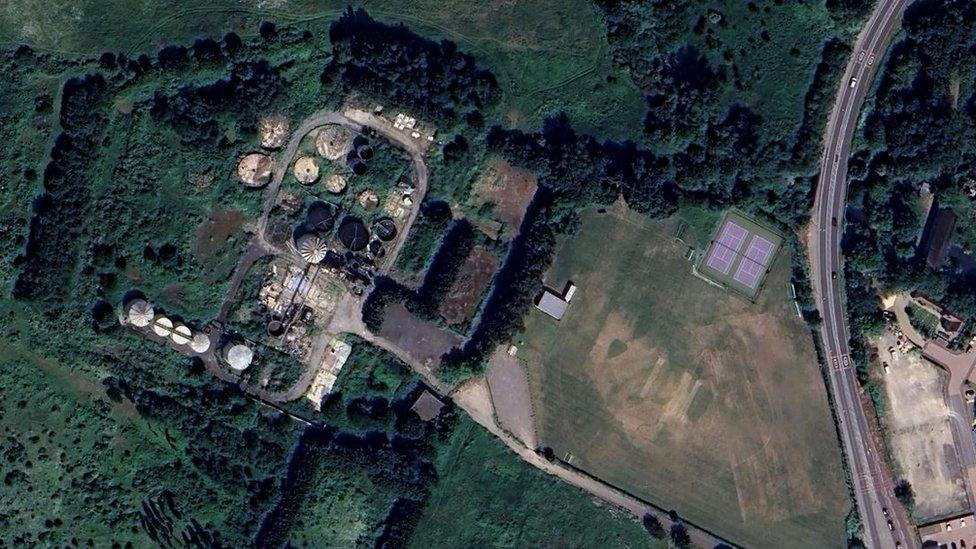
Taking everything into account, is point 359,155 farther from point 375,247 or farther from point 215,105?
point 215,105

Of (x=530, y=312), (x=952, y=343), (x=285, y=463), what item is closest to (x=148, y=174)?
(x=285, y=463)

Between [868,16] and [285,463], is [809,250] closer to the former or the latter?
[868,16]

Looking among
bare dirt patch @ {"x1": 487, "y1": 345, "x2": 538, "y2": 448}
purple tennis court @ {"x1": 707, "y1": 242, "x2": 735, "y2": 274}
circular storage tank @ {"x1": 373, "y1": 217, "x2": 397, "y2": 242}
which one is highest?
purple tennis court @ {"x1": 707, "y1": 242, "x2": 735, "y2": 274}

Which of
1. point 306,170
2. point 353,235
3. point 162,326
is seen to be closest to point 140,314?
point 162,326

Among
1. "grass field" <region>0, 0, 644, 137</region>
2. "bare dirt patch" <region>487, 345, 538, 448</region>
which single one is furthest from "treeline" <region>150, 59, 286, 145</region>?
"bare dirt patch" <region>487, 345, 538, 448</region>

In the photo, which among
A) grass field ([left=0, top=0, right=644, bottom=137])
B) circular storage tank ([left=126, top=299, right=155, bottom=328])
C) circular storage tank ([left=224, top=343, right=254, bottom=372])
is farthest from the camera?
Result: grass field ([left=0, top=0, right=644, bottom=137])

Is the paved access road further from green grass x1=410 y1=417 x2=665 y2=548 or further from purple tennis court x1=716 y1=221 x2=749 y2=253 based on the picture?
green grass x1=410 y1=417 x2=665 y2=548

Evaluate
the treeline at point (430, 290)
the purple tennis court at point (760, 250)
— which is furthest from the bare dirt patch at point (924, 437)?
the treeline at point (430, 290)
